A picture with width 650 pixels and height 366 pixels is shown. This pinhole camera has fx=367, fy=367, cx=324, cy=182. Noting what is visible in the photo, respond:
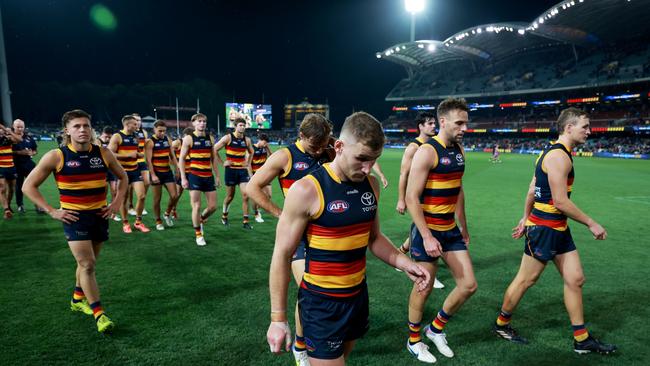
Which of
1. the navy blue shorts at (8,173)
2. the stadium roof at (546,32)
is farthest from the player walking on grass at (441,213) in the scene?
the stadium roof at (546,32)

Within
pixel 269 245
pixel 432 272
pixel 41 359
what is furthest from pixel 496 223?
pixel 41 359

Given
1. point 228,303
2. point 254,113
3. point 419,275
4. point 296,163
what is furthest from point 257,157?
point 254,113

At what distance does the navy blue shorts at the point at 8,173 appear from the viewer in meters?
9.31

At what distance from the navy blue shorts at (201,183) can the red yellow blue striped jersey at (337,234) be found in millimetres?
5734

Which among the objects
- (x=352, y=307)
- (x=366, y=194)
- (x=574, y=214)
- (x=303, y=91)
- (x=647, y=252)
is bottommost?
(x=647, y=252)

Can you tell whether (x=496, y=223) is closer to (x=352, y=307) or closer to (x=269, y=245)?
(x=269, y=245)

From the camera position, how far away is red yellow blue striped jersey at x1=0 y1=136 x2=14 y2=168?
921 centimetres

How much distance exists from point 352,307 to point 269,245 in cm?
510

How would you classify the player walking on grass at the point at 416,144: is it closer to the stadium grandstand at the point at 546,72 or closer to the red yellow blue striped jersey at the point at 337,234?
the red yellow blue striped jersey at the point at 337,234

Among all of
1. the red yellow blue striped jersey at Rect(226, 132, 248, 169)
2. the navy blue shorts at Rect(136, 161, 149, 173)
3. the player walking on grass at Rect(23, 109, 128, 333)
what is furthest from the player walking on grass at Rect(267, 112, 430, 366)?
the navy blue shorts at Rect(136, 161, 149, 173)

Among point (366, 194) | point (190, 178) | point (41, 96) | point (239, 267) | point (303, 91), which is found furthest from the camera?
point (303, 91)

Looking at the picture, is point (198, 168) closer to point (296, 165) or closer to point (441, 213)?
point (296, 165)

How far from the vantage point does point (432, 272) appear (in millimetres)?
3680

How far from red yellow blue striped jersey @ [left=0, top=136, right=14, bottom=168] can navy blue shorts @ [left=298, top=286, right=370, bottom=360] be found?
10.6 m
